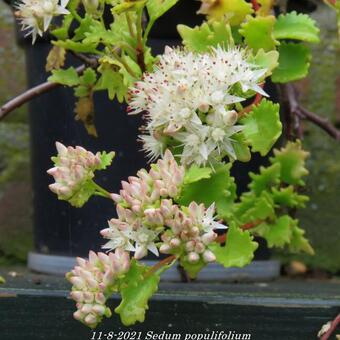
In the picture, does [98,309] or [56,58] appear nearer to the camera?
[98,309]

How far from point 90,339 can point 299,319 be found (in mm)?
221

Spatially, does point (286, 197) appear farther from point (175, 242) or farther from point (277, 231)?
point (175, 242)

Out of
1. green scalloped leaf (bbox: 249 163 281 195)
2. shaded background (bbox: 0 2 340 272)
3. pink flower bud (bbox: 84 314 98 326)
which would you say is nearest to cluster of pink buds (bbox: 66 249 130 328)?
pink flower bud (bbox: 84 314 98 326)

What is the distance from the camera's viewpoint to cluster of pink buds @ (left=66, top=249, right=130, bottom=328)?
69 cm

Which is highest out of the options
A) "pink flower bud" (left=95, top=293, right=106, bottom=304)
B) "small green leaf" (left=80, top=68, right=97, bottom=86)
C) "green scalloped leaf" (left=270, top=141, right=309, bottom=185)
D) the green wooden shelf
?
"small green leaf" (left=80, top=68, right=97, bottom=86)

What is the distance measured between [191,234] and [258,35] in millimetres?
271

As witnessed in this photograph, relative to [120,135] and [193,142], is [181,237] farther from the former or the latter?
[120,135]

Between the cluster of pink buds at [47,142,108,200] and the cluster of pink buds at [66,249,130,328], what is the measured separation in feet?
0.24

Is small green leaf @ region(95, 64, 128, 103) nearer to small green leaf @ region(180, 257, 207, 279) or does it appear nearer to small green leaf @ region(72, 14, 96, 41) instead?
small green leaf @ region(72, 14, 96, 41)

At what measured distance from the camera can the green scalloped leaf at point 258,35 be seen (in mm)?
848

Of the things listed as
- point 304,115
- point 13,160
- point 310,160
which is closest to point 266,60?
point 304,115

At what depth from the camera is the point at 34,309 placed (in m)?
0.90

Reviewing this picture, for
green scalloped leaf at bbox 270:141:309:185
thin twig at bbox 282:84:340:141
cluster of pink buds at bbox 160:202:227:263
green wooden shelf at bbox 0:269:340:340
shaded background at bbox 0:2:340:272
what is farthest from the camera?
shaded background at bbox 0:2:340:272

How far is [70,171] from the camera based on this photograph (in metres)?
0.73
